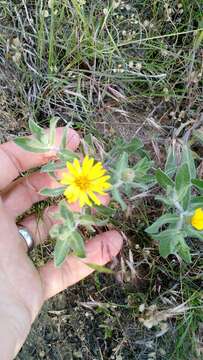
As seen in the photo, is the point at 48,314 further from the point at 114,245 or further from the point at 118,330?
the point at 114,245

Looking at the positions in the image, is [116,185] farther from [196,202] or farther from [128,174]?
[196,202]

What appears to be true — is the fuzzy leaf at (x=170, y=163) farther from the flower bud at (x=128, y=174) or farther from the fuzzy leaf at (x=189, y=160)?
the flower bud at (x=128, y=174)

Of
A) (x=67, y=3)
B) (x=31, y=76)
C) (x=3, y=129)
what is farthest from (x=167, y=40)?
(x=3, y=129)

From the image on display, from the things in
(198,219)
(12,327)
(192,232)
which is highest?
(198,219)

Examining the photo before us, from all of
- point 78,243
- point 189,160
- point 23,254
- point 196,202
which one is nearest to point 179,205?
point 196,202

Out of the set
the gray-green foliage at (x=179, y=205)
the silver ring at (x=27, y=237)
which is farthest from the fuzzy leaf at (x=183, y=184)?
the silver ring at (x=27, y=237)

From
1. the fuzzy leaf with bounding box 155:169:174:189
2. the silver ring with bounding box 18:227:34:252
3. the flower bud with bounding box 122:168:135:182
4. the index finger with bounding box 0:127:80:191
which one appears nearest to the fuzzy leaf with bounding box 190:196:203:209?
the fuzzy leaf with bounding box 155:169:174:189

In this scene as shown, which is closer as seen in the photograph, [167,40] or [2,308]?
[2,308]
